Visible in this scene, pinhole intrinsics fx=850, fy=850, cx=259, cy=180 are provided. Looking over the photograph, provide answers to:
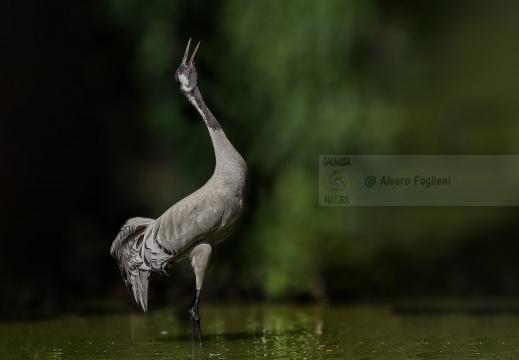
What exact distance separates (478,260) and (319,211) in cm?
273

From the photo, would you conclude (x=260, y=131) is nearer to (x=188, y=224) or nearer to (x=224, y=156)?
(x=224, y=156)

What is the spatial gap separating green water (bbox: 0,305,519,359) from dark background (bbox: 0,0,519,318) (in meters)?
1.12

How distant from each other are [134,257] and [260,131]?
421 centimetres

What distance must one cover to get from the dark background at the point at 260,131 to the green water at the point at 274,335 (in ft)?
3.67

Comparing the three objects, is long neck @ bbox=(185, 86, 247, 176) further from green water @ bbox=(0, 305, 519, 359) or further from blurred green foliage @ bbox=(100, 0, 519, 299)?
blurred green foliage @ bbox=(100, 0, 519, 299)

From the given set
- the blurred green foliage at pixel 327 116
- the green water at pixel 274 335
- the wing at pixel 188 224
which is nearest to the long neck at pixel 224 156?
the wing at pixel 188 224

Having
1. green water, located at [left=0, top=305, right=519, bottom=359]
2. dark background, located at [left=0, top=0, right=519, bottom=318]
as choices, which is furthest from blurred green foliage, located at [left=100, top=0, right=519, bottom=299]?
green water, located at [left=0, top=305, right=519, bottom=359]

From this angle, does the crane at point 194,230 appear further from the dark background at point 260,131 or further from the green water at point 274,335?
the dark background at point 260,131

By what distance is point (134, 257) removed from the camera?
7875 mm

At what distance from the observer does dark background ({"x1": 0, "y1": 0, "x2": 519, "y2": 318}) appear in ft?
37.8

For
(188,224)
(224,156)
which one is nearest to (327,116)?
(224,156)

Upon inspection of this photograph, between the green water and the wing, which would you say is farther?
the wing

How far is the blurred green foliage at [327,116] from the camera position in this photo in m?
11.5

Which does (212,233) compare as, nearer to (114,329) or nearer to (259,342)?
(259,342)
